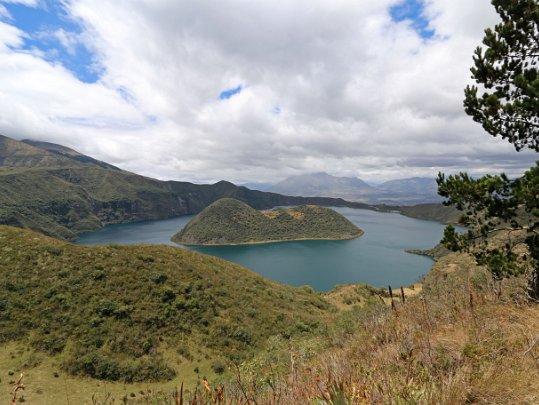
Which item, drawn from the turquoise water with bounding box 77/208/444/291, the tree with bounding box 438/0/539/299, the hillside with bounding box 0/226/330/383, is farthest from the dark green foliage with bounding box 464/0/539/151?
the turquoise water with bounding box 77/208/444/291

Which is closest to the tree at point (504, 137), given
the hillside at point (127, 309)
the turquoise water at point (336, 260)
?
the hillside at point (127, 309)

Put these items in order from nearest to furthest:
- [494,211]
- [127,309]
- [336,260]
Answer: [494,211] < [127,309] < [336,260]

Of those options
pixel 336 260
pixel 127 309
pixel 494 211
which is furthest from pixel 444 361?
pixel 336 260

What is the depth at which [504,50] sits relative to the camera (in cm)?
973

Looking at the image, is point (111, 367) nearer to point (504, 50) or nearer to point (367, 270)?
point (504, 50)

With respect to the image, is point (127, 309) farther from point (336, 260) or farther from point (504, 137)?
point (336, 260)

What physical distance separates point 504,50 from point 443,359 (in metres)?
10.4

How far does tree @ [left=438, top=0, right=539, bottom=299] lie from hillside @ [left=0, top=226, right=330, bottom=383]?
2366cm

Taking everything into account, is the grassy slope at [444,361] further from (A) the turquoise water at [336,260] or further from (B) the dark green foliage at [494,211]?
(A) the turquoise water at [336,260]

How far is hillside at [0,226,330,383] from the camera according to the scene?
25359mm

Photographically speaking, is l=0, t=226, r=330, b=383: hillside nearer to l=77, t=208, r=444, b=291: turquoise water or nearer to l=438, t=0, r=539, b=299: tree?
l=438, t=0, r=539, b=299: tree

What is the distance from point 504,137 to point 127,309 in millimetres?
32546

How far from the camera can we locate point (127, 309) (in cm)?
2953

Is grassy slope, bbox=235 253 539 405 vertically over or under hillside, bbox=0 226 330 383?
over
